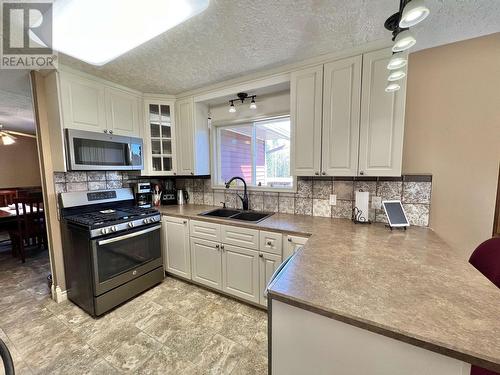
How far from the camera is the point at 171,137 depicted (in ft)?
9.27

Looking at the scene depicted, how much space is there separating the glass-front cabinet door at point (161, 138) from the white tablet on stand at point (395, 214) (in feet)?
8.34

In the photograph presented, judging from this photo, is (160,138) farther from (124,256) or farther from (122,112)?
(124,256)

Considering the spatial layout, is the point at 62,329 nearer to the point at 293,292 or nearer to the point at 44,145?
the point at 44,145

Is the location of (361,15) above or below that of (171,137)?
above

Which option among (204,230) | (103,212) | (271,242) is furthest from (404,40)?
(103,212)

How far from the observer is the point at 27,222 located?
322 cm

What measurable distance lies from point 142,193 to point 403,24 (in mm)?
2985

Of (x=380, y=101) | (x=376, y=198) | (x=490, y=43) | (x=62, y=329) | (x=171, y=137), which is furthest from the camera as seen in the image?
(x=171, y=137)

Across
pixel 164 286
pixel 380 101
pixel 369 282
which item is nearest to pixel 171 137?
pixel 164 286

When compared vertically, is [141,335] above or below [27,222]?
below

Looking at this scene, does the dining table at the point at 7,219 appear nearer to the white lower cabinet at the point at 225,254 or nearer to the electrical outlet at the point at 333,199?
the white lower cabinet at the point at 225,254

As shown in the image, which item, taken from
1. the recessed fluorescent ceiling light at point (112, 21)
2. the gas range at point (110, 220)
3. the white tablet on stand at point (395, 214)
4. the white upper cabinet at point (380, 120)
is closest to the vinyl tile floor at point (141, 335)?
the gas range at point (110, 220)

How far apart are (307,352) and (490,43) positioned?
2506 mm

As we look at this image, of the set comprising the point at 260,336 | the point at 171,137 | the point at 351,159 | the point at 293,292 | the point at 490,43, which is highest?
the point at 490,43
